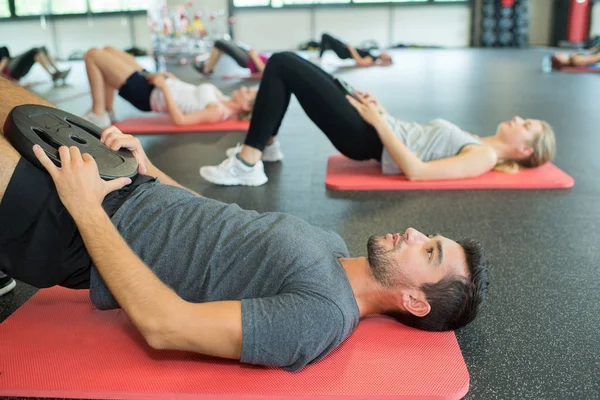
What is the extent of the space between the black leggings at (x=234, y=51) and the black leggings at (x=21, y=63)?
211 cm

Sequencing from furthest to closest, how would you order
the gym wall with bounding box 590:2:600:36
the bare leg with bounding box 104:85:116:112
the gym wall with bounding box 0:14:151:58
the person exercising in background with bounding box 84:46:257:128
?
the gym wall with bounding box 590:2:600:36
the gym wall with bounding box 0:14:151:58
the bare leg with bounding box 104:85:116:112
the person exercising in background with bounding box 84:46:257:128

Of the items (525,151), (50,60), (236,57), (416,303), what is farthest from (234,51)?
(416,303)

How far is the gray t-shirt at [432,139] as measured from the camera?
2.92m

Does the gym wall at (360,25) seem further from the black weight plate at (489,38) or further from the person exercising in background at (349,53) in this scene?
the person exercising in background at (349,53)

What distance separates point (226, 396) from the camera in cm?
133

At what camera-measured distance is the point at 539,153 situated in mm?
2943

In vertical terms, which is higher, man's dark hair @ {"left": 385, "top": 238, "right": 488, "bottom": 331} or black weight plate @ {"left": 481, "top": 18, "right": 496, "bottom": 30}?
black weight plate @ {"left": 481, "top": 18, "right": 496, "bottom": 30}

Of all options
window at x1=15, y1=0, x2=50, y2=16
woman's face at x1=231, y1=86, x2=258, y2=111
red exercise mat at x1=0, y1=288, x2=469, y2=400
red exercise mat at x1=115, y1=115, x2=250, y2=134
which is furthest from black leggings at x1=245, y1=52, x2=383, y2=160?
window at x1=15, y1=0, x2=50, y2=16

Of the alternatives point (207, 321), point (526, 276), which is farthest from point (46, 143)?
point (526, 276)

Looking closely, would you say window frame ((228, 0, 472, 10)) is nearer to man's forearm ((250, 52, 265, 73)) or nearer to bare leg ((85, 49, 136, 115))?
man's forearm ((250, 52, 265, 73))

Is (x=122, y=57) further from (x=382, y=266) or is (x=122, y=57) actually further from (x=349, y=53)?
(x=349, y=53)

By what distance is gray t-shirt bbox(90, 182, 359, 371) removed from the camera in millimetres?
1279

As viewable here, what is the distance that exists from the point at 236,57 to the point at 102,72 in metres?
3.27

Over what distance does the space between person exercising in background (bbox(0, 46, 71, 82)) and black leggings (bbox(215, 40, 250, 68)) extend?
184cm
